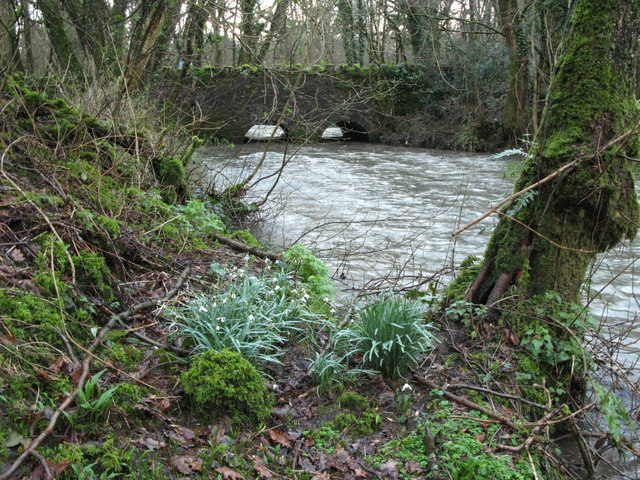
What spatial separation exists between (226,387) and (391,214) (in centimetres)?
840

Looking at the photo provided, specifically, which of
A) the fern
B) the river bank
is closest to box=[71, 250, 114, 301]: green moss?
the river bank

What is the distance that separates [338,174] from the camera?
16359 millimetres

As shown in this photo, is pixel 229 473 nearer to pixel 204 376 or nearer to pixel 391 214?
pixel 204 376

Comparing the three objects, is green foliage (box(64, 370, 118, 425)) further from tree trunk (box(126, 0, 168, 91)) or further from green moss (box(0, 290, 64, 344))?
tree trunk (box(126, 0, 168, 91))

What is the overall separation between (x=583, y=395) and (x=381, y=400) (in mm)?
1784

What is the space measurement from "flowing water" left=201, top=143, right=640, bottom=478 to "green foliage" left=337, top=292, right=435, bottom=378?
1.17m

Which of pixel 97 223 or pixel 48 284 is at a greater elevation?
pixel 97 223

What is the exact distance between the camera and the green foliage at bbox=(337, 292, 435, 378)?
4031 millimetres

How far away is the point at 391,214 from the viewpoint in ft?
37.1

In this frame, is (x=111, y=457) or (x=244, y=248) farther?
(x=244, y=248)

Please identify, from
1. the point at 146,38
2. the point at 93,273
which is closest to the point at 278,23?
the point at 146,38

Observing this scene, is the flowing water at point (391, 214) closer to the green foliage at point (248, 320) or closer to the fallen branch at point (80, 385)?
the green foliage at point (248, 320)

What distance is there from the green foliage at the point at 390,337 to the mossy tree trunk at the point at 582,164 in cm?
99

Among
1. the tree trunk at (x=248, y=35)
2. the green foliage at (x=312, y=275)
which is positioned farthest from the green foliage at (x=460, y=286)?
the tree trunk at (x=248, y=35)
